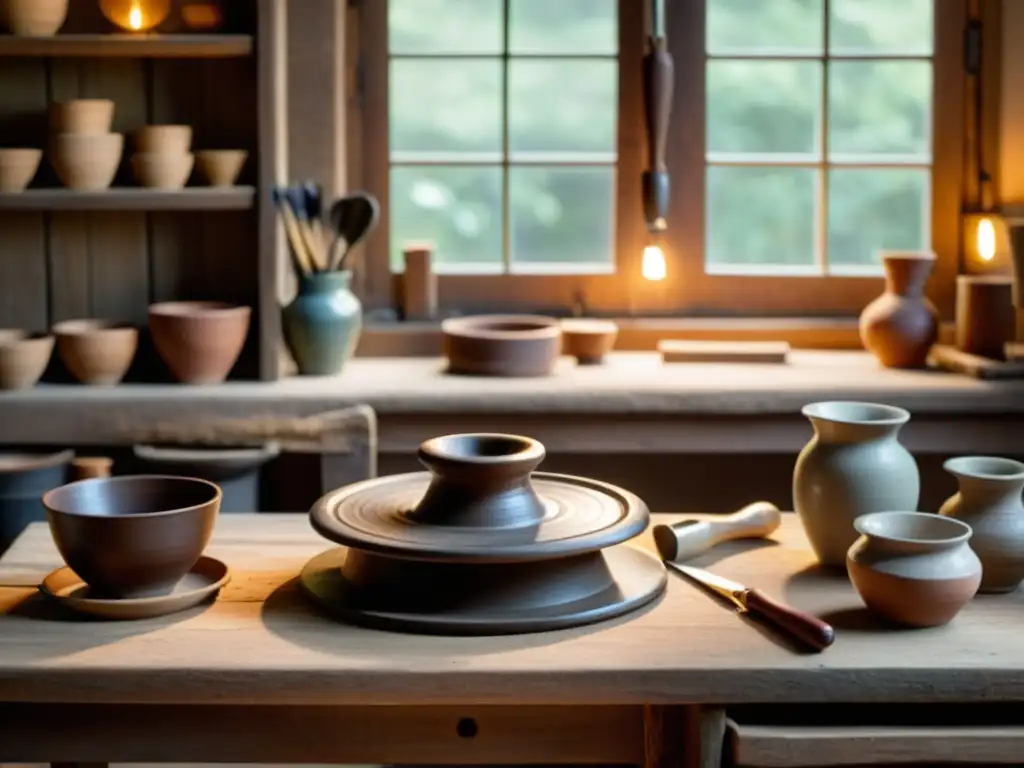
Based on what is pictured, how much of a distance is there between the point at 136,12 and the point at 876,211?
6.04 feet

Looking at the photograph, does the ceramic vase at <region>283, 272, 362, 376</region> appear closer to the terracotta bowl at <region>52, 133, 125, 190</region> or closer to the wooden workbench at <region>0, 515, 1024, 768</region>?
the terracotta bowl at <region>52, 133, 125, 190</region>

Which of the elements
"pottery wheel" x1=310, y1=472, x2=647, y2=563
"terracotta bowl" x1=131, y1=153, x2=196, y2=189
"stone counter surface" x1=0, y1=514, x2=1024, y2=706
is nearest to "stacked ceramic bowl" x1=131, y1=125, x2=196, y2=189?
"terracotta bowl" x1=131, y1=153, x2=196, y2=189

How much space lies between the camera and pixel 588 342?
11.3 feet

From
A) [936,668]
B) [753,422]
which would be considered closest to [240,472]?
[753,422]

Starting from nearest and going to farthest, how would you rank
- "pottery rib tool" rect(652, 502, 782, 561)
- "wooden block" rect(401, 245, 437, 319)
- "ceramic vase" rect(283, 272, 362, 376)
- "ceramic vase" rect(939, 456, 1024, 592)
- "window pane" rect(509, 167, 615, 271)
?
"ceramic vase" rect(939, 456, 1024, 592), "pottery rib tool" rect(652, 502, 782, 561), "ceramic vase" rect(283, 272, 362, 376), "wooden block" rect(401, 245, 437, 319), "window pane" rect(509, 167, 615, 271)

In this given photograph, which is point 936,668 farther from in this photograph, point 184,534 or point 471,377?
point 471,377

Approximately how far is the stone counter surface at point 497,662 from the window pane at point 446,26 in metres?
2.18

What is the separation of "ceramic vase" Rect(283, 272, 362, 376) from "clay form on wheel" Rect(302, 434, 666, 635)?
1.39 metres

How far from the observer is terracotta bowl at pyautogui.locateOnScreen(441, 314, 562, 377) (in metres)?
3.29

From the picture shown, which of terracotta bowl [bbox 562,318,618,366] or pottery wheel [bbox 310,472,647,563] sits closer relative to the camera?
pottery wheel [bbox 310,472,647,563]

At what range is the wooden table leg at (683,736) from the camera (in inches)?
63.5

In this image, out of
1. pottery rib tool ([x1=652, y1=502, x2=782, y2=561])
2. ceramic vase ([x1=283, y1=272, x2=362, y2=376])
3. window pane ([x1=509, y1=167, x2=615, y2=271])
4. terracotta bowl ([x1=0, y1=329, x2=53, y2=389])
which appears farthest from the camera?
window pane ([x1=509, y1=167, x2=615, y2=271])

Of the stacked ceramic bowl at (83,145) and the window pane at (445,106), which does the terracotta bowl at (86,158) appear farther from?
the window pane at (445,106)

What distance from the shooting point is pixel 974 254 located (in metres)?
3.64
